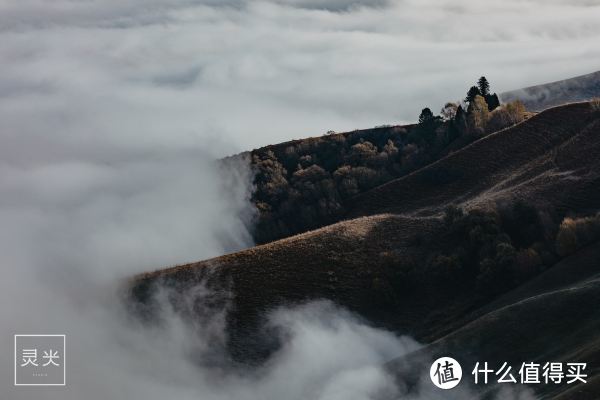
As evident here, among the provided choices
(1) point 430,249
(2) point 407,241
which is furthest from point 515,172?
(1) point 430,249

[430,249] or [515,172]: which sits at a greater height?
[515,172]

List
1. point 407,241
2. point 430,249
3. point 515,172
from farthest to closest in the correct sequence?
point 515,172, point 407,241, point 430,249

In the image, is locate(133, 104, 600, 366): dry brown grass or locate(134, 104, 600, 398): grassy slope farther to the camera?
locate(133, 104, 600, 366): dry brown grass

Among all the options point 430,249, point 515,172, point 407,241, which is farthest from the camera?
point 515,172

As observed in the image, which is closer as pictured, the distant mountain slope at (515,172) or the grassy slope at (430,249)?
the grassy slope at (430,249)

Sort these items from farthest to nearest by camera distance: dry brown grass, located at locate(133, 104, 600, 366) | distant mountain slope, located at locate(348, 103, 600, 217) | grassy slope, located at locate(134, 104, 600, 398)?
distant mountain slope, located at locate(348, 103, 600, 217) < dry brown grass, located at locate(133, 104, 600, 366) < grassy slope, located at locate(134, 104, 600, 398)

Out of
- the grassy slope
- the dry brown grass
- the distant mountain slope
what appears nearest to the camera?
the grassy slope

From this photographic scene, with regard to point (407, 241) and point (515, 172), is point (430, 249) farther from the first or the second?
point (515, 172)

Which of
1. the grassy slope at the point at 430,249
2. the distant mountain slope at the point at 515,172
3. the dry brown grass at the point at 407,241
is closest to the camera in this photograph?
the grassy slope at the point at 430,249

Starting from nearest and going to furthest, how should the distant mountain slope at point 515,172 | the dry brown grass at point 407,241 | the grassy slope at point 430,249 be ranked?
1. the grassy slope at point 430,249
2. the dry brown grass at point 407,241
3. the distant mountain slope at point 515,172
